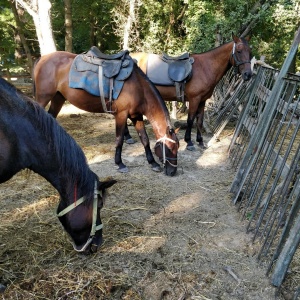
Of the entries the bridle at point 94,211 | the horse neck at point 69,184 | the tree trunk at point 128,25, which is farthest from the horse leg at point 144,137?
the tree trunk at point 128,25

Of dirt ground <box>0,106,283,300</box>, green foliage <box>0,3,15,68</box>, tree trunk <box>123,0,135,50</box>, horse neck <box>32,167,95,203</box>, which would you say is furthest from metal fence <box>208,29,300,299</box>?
green foliage <box>0,3,15,68</box>

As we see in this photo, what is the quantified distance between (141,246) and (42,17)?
6.60 metres

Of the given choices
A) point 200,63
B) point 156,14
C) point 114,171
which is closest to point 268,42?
point 156,14

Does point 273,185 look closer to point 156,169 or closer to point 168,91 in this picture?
point 156,169

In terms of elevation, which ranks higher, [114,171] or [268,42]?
[268,42]

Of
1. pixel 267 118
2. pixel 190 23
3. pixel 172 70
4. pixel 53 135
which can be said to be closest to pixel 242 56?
pixel 172 70

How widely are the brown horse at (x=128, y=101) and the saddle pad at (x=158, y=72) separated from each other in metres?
1.01

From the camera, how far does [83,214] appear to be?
2.17 m

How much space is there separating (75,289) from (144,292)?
1.74 ft

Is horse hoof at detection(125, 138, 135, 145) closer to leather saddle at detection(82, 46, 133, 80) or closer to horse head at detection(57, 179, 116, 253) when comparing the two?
leather saddle at detection(82, 46, 133, 80)

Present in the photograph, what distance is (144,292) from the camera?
218cm

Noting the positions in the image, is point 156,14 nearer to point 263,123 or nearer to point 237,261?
point 263,123

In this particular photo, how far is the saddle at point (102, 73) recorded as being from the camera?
4188 mm

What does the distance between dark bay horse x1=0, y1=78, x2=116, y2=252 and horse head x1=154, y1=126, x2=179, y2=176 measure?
1.99 metres
